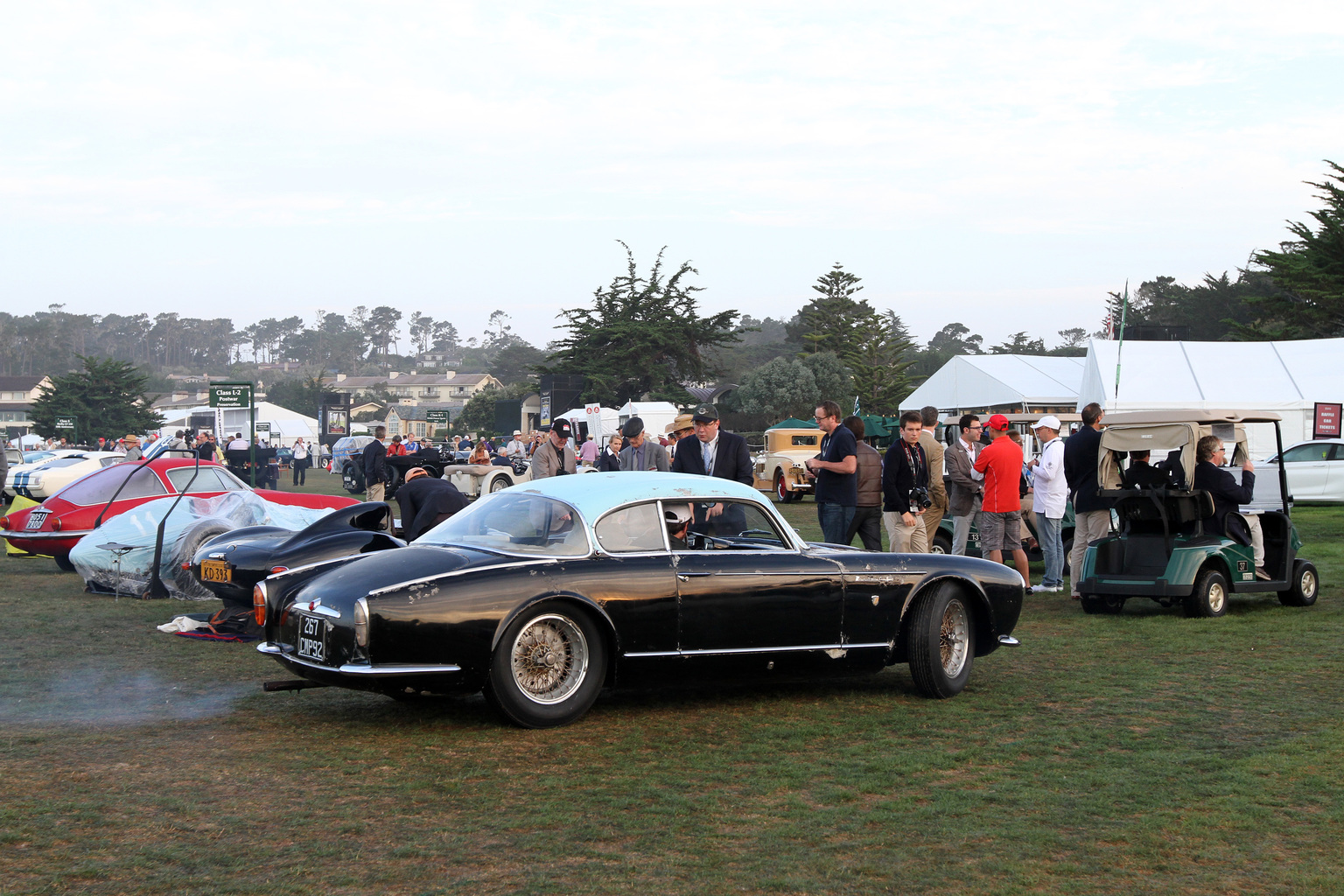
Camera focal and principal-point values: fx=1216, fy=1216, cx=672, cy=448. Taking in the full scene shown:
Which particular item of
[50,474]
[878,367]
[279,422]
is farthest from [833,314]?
[50,474]

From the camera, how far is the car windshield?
630cm

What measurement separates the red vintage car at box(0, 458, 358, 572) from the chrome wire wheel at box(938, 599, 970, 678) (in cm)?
826

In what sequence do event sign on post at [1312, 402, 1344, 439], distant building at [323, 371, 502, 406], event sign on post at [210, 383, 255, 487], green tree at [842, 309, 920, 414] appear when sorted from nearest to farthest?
1. event sign on post at [1312, 402, 1344, 439]
2. event sign on post at [210, 383, 255, 487]
3. green tree at [842, 309, 920, 414]
4. distant building at [323, 371, 502, 406]

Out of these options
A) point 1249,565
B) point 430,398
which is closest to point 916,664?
point 1249,565

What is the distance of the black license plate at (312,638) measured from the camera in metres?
5.80

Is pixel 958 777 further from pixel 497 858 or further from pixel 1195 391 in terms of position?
pixel 1195 391

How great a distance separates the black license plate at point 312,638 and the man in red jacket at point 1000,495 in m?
7.42

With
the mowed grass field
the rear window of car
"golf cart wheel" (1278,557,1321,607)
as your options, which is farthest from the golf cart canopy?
the rear window of car

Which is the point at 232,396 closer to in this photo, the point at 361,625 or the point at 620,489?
the point at 620,489

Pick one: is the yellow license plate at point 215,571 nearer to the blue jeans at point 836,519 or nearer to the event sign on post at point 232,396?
the blue jeans at point 836,519

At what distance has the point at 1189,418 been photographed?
1075cm

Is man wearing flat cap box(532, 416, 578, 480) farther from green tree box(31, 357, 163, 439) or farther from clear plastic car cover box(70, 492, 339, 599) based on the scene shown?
green tree box(31, 357, 163, 439)

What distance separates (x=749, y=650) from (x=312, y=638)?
7.39ft

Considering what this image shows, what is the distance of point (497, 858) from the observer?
13.4 ft
